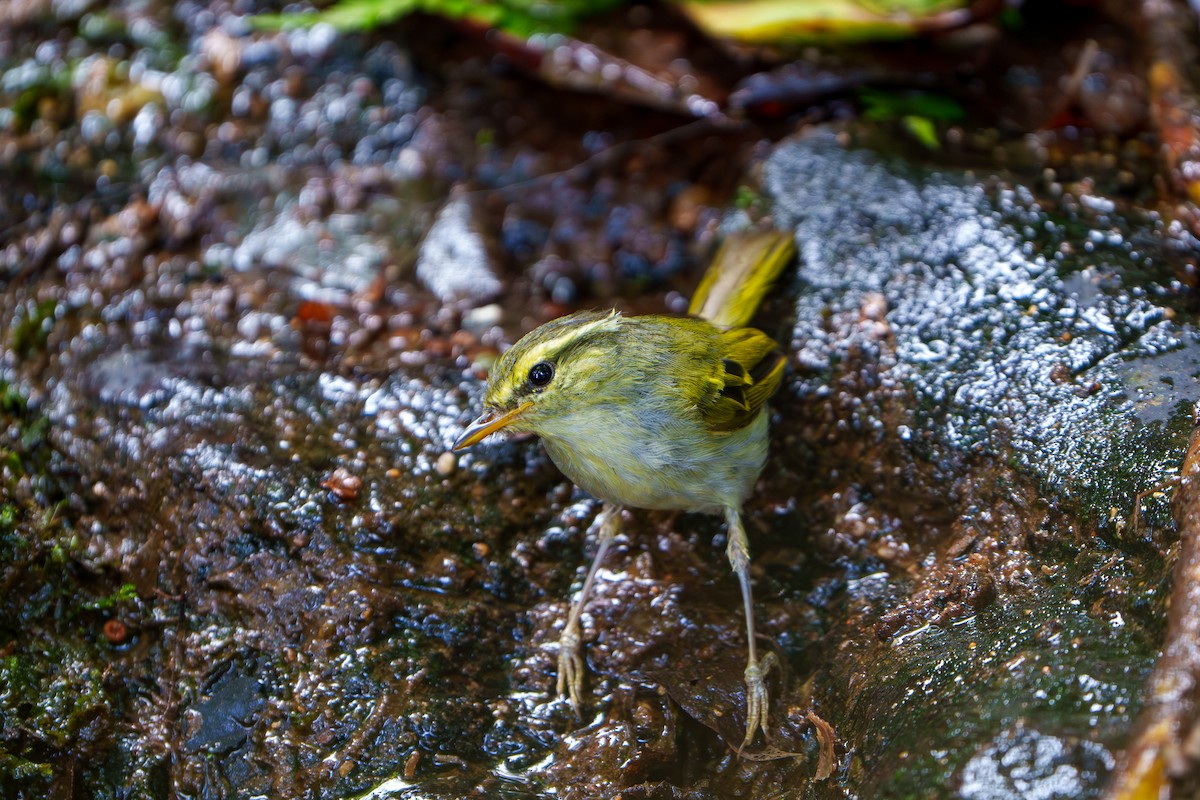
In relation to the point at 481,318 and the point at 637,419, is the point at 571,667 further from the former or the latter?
the point at 481,318

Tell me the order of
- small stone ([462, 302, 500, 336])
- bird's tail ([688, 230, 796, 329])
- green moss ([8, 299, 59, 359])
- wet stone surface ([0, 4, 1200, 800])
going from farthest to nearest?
1. small stone ([462, 302, 500, 336])
2. green moss ([8, 299, 59, 359])
3. bird's tail ([688, 230, 796, 329])
4. wet stone surface ([0, 4, 1200, 800])

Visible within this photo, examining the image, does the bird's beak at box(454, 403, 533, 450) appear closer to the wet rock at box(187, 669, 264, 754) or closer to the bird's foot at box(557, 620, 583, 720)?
the bird's foot at box(557, 620, 583, 720)

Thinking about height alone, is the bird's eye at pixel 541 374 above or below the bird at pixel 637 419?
above

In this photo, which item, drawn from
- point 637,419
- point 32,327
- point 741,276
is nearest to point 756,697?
point 637,419

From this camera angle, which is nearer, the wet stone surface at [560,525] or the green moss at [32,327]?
the wet stone surface at [560,525]

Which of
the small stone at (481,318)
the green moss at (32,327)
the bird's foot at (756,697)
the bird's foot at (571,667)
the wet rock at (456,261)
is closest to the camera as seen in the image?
the bird's foot at (756,697)

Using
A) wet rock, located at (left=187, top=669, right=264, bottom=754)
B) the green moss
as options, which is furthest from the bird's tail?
the green moss

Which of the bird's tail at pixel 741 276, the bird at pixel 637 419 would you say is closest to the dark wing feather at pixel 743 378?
the bird at pixel 637 419

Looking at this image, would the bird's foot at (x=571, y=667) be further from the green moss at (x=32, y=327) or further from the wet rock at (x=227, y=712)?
the green moss at (x=32, y=327)
